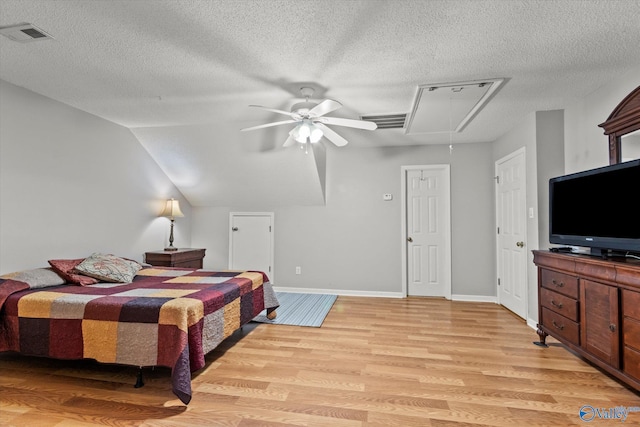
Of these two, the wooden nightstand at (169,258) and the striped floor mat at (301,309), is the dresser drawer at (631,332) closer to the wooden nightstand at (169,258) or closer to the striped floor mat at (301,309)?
the striped floor mat at (301,309)

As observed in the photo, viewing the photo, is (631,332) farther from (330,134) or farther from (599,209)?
(330,134)

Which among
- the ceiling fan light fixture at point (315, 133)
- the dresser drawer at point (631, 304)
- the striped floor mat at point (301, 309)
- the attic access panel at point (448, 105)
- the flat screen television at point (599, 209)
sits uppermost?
the attic access panel at point (448, 105)

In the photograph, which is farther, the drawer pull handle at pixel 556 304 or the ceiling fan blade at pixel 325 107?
the drawer pull handle at pixel 556 304

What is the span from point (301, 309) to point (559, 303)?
2.69 m

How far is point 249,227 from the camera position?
207 inches

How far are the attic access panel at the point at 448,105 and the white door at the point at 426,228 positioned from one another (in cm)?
91

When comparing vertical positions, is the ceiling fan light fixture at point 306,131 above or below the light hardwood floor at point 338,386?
above

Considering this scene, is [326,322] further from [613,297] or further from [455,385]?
[613,297]

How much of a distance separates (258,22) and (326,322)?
115 inches

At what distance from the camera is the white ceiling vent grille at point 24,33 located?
197 centimetres

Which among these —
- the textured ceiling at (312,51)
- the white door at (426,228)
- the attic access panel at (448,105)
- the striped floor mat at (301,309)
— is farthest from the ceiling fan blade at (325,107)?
the white door at (426,228)

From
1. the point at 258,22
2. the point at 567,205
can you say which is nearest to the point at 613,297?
the point at 567,205

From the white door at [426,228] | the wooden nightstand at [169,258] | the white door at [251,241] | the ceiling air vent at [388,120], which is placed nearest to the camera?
the ceiling air vent at [388,120]

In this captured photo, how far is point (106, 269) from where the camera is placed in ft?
9.80
